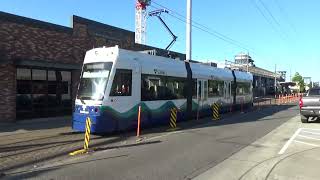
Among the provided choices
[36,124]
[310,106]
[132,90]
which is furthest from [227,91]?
[36,124]

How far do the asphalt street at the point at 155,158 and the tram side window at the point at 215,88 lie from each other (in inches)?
364

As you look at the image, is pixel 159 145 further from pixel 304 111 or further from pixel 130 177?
pixel 304 111

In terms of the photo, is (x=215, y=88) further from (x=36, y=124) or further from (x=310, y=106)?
(x=36, y=124)

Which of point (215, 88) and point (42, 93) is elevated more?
point (215, 88)

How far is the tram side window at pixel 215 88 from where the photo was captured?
27.5 m

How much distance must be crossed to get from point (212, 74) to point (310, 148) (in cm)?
1407

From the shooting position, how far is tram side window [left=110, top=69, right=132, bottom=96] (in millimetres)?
17188

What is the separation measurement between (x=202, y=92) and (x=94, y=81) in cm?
1011

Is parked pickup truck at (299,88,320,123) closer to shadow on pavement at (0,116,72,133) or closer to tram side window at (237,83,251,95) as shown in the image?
tram side window at (237,83,251,95)

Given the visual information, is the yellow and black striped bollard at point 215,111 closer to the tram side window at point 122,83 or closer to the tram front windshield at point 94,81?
the tram side window at point 122,83

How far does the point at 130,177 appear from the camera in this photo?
31.5 ft

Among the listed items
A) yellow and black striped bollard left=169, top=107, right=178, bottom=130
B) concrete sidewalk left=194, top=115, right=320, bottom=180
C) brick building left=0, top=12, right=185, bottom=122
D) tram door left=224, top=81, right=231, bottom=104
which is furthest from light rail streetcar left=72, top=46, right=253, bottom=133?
concrete sidewalk left=194, top=115, right=320, bottom=180

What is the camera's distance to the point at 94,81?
17.3 meters

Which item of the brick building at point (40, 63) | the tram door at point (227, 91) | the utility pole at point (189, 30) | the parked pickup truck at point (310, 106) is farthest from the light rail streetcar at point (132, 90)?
the utility pole at point (189, 30)
